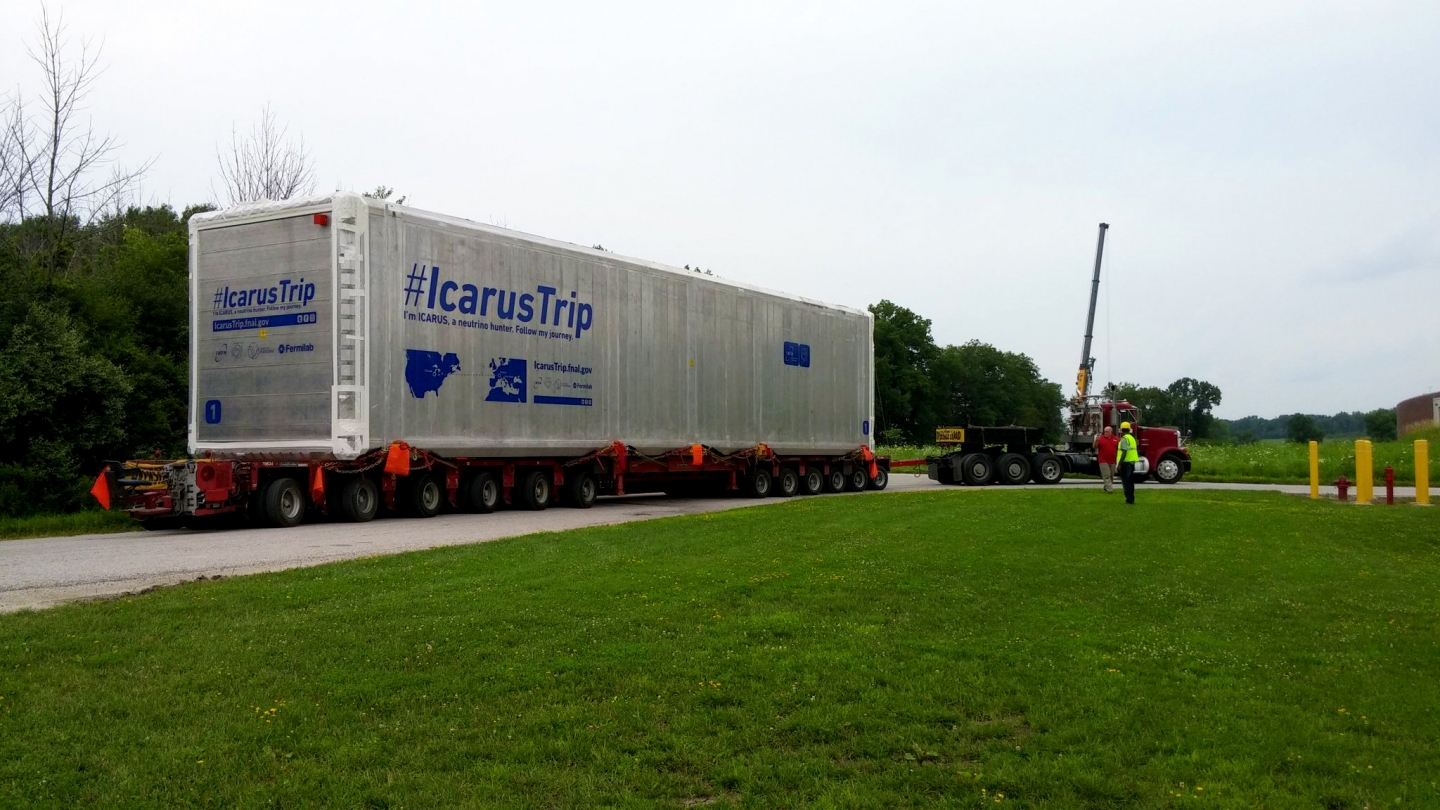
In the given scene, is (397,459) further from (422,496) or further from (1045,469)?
(1045,469)

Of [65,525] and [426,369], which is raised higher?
[426,369]

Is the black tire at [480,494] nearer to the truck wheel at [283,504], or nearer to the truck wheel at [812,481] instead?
the truck wheel at [283,504]

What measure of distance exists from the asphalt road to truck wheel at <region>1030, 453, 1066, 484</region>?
19144 mm

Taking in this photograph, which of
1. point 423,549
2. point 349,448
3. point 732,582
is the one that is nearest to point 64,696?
point 732,582

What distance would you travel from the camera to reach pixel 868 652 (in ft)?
24.3

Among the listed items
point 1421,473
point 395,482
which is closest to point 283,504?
point 395,482

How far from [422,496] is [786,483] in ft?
39.2

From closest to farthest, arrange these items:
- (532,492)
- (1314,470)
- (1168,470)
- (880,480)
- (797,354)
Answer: (532,492)
(1314,470)
(797,354)
(880,480)
(1168,470)

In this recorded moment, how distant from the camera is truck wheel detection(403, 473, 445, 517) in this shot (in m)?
19.9

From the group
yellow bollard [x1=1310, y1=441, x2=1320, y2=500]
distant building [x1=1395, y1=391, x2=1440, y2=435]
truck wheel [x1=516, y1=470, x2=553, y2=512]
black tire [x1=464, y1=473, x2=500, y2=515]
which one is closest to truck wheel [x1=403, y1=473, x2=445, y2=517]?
black tire [x1=464, y1=473, x2=500, y2=515]

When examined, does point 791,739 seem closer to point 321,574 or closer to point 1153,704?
point 1153,704

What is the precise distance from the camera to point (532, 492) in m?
22.1

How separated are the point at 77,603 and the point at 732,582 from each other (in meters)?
5.72

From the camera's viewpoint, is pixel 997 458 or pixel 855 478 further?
pixel 997 458
